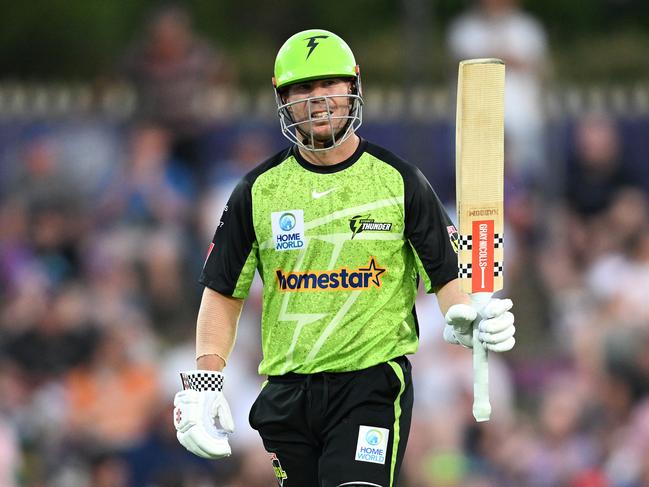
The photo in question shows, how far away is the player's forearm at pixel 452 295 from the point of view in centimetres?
592

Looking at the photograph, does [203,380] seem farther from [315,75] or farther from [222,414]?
[315,75]

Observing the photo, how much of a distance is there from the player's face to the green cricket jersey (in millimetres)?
164

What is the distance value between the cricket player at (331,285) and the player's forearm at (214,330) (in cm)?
13

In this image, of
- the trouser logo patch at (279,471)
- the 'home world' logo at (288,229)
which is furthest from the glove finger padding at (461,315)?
the trouser logo patch at (279,471)

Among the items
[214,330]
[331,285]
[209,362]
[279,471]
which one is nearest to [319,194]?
[331,285]

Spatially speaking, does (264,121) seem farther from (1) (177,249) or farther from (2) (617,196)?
(2) (617,196)

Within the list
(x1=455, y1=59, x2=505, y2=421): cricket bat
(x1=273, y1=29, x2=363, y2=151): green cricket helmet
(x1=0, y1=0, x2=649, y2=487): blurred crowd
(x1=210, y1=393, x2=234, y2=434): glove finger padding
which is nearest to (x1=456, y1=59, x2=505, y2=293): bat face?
(x1=455, y1=59, x2=505, y2=421): cricket bat

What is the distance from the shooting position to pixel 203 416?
19.3ft

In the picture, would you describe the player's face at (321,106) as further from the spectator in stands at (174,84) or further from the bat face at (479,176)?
the spectator in stands at (174,84)

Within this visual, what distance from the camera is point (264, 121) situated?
1288 cm

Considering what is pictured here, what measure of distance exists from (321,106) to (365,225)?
52cm

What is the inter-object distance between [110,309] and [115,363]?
0.65 meters

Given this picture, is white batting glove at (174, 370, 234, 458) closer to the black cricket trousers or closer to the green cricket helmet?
the black cricket trousers

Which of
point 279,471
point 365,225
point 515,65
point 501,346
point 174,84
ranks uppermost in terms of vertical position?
point 515,65
